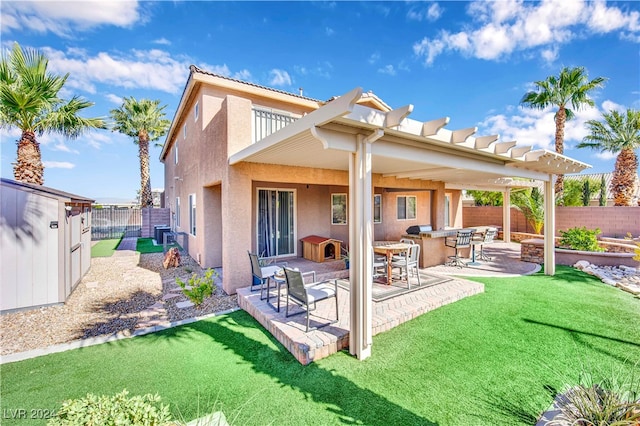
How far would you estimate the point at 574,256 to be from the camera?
1122 centimetres

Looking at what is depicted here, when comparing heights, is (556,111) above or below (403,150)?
above

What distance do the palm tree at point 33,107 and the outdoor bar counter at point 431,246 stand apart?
49.2ft

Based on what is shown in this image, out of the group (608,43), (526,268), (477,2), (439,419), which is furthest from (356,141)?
(608,43)

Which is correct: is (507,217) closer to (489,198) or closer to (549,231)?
(489,198)

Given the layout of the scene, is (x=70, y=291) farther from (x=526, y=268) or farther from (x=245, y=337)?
(x=526, y=268)

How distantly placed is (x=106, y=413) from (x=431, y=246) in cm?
1062

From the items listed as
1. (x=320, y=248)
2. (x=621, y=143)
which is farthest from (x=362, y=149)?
(x=621, y=143)

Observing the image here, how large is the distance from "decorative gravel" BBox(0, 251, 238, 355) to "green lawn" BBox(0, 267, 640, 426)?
0.81 metres

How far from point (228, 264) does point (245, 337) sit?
259 centimetres

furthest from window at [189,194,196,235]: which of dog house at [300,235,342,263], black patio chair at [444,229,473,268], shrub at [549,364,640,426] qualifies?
shrub at [549,364,640,426]

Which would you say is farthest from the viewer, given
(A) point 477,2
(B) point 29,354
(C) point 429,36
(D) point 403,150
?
(C) point 429,36

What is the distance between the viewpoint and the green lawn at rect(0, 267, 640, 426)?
3.38 meters

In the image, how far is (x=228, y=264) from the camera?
24.4ft

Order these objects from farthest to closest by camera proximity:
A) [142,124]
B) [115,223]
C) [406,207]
A: 1. [142,124]
2. [115,223]
3. [406,207]
